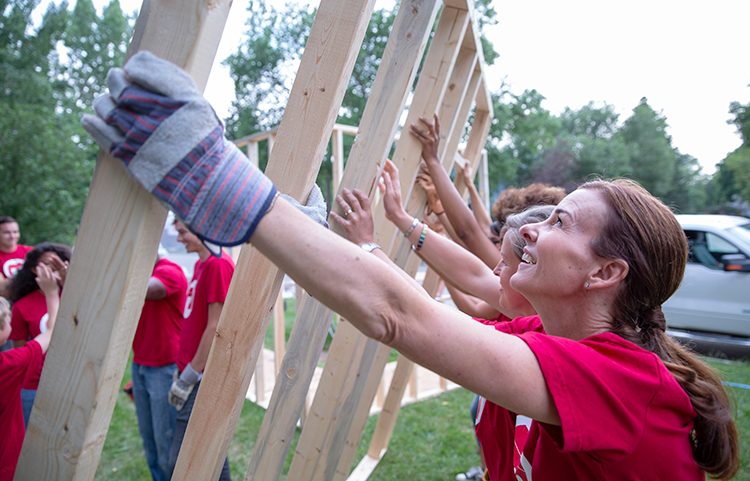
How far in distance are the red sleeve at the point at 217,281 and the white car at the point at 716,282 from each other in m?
7.17

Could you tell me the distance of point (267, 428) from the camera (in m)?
1.69

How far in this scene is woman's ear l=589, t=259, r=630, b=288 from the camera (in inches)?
45.8

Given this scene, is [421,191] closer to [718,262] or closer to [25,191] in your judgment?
[718,262]

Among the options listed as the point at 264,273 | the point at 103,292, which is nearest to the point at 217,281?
the point at 264,273

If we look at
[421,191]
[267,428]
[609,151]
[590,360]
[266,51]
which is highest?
[609,151]

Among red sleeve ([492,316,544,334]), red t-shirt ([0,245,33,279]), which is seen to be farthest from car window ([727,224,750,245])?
red t-shirt ([0,245,33,279])

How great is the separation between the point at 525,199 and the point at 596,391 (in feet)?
6.28

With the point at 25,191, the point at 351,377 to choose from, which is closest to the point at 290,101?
the point at 351,377

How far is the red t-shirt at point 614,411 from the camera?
34.5 inches

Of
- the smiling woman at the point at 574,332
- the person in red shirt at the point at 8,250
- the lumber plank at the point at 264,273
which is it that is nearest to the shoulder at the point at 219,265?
the lumber plank at the point at 264,273

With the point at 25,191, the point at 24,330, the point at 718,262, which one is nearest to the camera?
the point at 24,330

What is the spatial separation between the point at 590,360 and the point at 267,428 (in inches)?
49.6

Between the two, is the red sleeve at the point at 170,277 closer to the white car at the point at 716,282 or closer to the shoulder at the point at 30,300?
the shoulder at the point at 30,300

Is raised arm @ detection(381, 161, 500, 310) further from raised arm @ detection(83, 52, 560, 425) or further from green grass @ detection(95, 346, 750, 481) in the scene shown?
green grass @ detection(95, 346, 750, 481)
